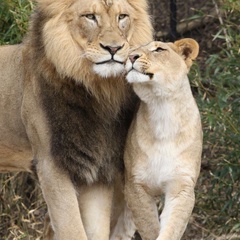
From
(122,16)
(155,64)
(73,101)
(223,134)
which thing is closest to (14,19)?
(223,134)

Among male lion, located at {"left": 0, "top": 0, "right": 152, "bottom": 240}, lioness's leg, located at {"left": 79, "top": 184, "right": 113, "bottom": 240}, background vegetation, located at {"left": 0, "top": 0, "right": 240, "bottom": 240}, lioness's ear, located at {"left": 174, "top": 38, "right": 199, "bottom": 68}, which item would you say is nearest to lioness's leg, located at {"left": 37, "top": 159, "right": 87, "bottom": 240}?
male lion, located at {"left": 0, "top": 0, "right": 152, "bottom": 240}

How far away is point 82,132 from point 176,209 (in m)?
0.74

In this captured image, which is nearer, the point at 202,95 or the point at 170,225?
→ the point at 170,225

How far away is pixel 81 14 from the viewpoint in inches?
229

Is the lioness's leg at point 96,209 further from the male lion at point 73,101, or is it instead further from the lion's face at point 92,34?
the lion's face at point 92,34

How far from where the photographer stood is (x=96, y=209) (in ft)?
20.7

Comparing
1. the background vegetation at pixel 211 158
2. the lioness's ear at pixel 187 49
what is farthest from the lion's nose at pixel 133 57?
the background vegetation at pixel 211 158

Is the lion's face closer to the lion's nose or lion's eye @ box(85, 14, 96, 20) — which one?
lion's eye @ box(85, 14, 96, 20)

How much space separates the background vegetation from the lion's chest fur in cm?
104

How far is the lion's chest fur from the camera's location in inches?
234

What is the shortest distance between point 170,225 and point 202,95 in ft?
7.48

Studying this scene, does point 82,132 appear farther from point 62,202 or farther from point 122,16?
point 122,16

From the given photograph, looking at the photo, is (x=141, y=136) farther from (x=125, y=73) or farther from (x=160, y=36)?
(x=160, y=36)


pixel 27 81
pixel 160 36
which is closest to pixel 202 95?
pixel 160 36
